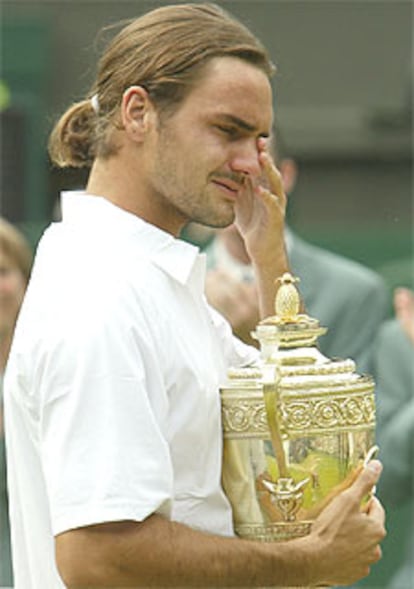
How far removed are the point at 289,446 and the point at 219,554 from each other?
0.72 ft

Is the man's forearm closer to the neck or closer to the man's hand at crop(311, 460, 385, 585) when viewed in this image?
the man's hand at crop(311, 460, 385, 585)

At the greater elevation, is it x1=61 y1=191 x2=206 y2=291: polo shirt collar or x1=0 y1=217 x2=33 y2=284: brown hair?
x1=61 y1=191 x2=206 y2=291: polo shirt collar

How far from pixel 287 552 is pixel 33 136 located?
19.9ft

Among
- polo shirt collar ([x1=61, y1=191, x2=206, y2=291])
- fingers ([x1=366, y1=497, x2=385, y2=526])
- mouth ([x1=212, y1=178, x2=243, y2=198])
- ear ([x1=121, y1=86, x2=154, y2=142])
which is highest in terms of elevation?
ear ([x1=121, y1=86, x2=154, y2=142])

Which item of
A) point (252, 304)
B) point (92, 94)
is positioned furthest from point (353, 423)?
point (252, 304)

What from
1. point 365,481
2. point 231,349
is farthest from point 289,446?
point 231,349

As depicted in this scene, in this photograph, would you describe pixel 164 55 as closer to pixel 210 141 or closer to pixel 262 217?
pixel 210 141

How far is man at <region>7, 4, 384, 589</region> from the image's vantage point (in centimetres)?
258

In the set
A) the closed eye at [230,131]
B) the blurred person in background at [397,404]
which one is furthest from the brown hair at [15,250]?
the closed eye at [230,131]

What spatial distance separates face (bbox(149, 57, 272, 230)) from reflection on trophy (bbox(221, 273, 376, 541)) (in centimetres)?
31

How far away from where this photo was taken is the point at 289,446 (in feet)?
9.02

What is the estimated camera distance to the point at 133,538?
2.56 metres

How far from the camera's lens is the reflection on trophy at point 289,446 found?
9.01 feet

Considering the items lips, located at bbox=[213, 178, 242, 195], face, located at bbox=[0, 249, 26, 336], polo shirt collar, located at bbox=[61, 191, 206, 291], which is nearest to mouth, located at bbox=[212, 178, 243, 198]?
lips, located at bbox=[213, 178, 242, 195]
